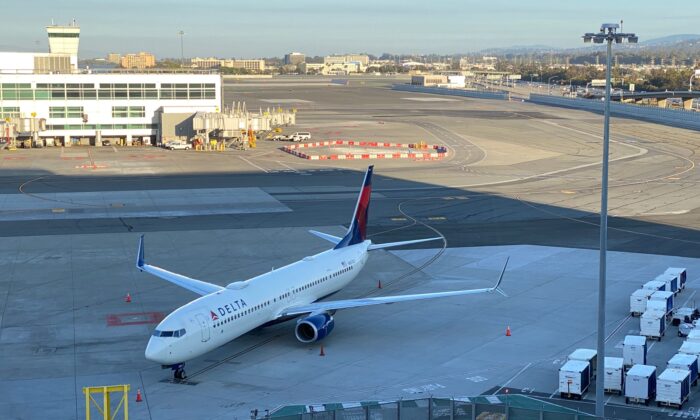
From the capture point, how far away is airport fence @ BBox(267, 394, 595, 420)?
92.2 feet

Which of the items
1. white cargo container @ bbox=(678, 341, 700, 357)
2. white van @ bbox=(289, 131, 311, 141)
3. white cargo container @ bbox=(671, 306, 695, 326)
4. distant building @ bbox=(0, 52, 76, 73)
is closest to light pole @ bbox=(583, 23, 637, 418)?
white cargo container @ bbox=(678, 341, 700, 357)

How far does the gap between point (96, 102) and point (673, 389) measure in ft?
363

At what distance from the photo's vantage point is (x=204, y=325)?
129ft

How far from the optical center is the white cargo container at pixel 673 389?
36.2m

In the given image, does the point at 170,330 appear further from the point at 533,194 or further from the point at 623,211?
the point at 533,194

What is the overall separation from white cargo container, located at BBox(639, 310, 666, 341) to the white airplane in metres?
7.35

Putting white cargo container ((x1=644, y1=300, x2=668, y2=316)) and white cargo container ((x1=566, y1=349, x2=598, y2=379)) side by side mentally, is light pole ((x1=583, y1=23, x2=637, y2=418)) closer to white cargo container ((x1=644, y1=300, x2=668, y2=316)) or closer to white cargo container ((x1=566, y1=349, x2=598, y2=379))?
white cargo container ((x1=566, y1=349, x2=598, y2=379))

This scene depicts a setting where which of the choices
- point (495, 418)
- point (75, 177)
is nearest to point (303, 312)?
point (495, 418)

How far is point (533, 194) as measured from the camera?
9062cm

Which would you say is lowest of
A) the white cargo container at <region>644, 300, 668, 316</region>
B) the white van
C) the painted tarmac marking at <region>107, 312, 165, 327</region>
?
the painted tarmac marking at <region>107, 312, 165, 327</region>

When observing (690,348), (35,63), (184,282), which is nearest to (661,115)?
(35,63)

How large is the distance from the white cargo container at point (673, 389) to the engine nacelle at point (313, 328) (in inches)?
591

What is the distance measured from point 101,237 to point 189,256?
9.63 meters

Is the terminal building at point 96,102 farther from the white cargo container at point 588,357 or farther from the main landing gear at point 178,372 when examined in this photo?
the white cargo container at point 588,357
